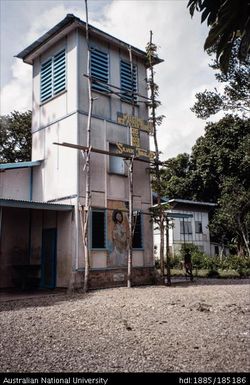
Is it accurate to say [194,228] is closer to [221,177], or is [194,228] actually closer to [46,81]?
[221,177]

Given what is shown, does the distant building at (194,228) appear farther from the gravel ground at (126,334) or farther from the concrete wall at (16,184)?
the gravel ground at (126,334)

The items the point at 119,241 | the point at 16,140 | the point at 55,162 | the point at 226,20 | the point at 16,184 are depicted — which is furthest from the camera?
the point at 16,140

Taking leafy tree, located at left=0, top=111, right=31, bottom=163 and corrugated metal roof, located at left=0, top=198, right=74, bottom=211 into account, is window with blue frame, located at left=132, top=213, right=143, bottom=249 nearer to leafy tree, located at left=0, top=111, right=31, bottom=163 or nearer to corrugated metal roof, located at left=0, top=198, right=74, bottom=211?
corrugated metal roof, located at left=0, top=198, right=74, bottom=211

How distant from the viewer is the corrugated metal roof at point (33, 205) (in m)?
10.4

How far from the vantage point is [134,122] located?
48.3 feet

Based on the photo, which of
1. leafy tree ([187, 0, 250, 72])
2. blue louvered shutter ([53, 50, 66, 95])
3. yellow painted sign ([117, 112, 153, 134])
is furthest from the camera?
yellow painted sign ([117, 112, 153, 134])

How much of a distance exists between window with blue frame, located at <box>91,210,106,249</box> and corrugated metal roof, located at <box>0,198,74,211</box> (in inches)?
39.2

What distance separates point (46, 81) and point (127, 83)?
336 cm

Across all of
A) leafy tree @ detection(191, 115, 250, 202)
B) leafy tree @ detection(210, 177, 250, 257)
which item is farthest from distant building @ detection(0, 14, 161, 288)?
leafy tree @ detection(191, 115, 250, 202)

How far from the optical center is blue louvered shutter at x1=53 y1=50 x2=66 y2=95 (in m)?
14.0

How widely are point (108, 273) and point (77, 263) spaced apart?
1451 mm

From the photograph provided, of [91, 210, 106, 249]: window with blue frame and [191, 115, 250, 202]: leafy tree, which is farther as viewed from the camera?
[191, 115, 250, 202]: leafy tree

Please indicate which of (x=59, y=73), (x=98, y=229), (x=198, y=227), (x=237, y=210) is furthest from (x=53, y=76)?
(x=198, y=227)

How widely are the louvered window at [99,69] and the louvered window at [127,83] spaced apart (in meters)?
0.86
